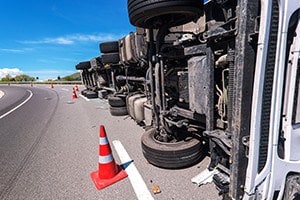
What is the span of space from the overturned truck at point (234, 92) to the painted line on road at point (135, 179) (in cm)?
34

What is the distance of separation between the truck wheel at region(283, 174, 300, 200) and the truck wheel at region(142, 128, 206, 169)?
4.05 ft

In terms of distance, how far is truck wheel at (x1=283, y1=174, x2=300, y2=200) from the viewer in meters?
1.51

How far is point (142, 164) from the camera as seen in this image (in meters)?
2.94

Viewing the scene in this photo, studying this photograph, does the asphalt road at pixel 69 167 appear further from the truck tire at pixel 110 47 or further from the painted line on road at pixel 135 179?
the truck tire at pixel 110 47

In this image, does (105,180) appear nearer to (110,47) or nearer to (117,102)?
(117,102)

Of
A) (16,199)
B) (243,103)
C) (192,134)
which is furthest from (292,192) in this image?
(16,199)

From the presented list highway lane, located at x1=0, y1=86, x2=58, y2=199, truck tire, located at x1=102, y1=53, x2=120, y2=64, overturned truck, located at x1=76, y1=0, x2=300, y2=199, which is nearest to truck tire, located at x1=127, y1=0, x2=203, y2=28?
overturned truck, located at x1=76, y1=0, x2=300, y2=199

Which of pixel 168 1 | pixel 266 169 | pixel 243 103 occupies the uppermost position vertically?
pixel 168 1

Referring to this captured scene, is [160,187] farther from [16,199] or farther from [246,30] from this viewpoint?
[246,30]

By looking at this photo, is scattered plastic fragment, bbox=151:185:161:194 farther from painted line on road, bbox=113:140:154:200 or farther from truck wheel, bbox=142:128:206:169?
truck wheel, bbox=142:128:206:169

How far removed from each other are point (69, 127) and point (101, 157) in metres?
3.19

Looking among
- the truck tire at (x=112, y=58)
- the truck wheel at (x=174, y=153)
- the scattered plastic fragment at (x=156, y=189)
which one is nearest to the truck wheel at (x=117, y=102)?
the truck tire at (x=112, y=58)

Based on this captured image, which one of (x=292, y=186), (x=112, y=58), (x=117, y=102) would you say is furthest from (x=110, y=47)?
(x=292, y=186)

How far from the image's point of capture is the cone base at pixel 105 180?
7.96 feet
